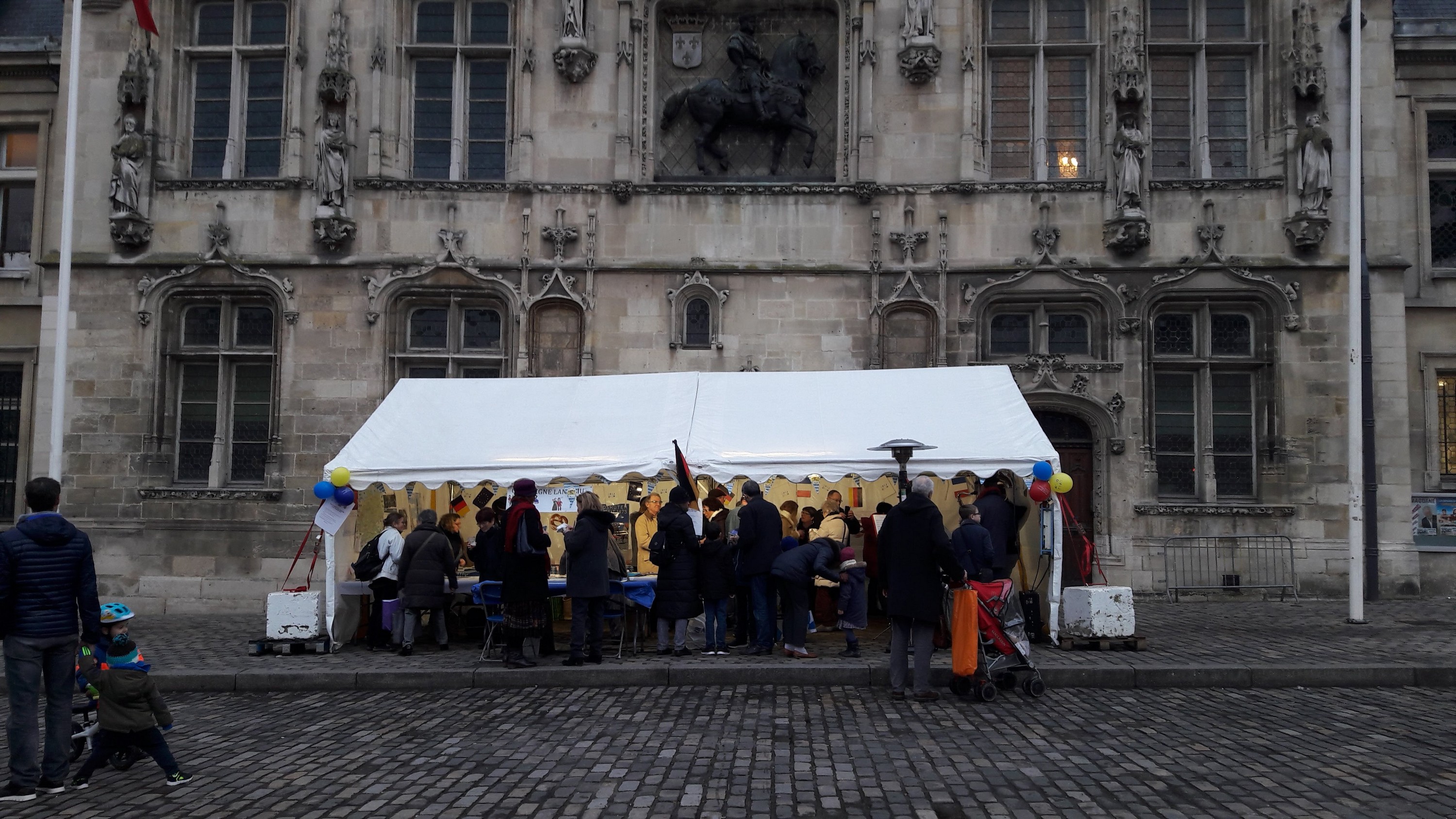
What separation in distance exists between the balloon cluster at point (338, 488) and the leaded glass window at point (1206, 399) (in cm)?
1150

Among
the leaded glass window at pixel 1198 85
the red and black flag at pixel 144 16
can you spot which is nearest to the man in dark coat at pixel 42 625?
the red and black flag at pixel 144 16

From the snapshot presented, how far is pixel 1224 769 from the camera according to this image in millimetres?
6727

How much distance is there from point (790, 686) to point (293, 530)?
937cm

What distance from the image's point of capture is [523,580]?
416 inches

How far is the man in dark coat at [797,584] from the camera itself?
10.7 meters

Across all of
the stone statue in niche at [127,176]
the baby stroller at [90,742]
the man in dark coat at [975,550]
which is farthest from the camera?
the stone statue in niche at [127,176]

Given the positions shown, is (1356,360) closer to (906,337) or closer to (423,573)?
(906,337)

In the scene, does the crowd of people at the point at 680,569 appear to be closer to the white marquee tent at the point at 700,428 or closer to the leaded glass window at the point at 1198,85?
the white marquee tent at the point at 700,428

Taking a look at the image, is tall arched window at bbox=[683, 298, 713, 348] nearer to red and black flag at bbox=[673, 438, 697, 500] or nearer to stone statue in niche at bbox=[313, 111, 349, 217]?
red and black flag at bbox=[673, 438, 697, 500]

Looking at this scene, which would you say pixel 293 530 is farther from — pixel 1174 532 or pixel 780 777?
pixel 1174 532

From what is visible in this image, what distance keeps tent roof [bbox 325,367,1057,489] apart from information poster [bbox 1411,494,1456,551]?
27.7 ft

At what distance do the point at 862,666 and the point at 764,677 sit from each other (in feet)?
3.11

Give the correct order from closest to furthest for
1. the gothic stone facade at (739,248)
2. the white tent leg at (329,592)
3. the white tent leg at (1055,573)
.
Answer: the white tent leg at (1055,573) → the white tent leg at (329,592) → the gothic stone facade at (739,248)

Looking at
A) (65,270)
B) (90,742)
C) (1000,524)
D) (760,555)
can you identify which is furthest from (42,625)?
(65,270)
